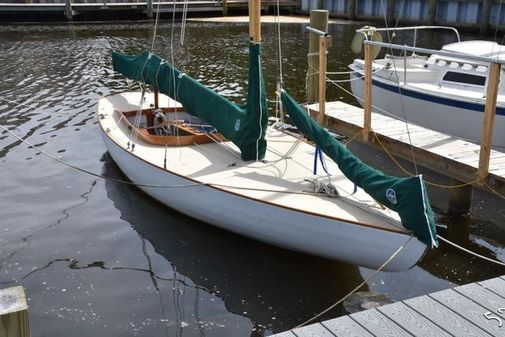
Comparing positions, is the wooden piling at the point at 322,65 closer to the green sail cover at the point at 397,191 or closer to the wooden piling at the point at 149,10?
the green sail cover at the point at 397,191

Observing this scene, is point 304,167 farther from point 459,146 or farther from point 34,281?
point 34,281

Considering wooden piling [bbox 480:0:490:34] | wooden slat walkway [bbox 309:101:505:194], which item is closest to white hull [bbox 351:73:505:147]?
wooden slat walkway [bbox 309:101:505:194]

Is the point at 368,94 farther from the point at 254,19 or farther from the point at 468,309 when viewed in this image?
the point at 468,309

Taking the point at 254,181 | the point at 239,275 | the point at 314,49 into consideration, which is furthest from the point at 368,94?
the point at 239,275

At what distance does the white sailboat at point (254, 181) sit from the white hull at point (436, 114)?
334 cm

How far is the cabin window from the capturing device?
1284 cm

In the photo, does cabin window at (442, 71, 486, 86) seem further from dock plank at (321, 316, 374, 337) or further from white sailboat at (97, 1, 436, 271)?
dock plank at (321, 316, 374, 337)

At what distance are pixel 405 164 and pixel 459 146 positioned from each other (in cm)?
160

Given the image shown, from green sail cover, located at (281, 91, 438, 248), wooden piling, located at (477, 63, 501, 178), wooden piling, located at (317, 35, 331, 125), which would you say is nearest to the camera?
green sail cover, located at (281, 91, 438, 248)

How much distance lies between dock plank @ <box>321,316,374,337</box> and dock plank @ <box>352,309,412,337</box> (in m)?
0.06

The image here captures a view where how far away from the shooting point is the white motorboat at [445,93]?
1229 centimetres

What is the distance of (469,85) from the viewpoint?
42.6 ft

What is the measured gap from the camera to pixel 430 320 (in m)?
5.70

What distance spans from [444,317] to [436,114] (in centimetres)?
801
